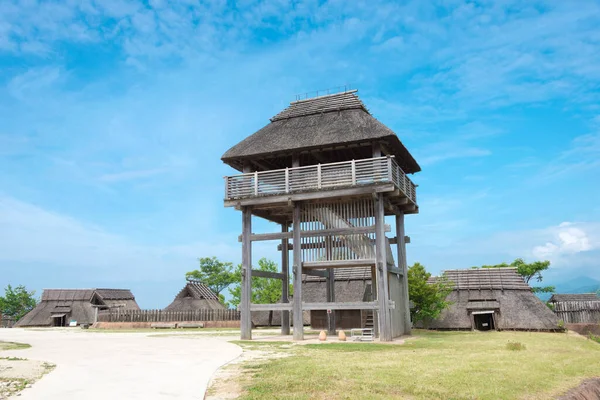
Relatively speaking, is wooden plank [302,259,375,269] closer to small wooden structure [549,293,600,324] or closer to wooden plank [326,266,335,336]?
wooden plank [326,266,335,336]

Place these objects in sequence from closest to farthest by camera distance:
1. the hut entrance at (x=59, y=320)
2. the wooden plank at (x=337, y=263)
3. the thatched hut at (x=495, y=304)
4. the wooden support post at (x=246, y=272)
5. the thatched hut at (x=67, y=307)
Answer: the wooden plank at (x=337, y=263), the wooden support post at (x=246, y=272), the thatched hut at (x=495, y=304), the thatched hut at (x=67, y=307), the hut entrance at (x=59, y=320)

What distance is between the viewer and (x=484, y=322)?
3600 cm

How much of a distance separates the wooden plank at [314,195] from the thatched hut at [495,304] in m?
14.5

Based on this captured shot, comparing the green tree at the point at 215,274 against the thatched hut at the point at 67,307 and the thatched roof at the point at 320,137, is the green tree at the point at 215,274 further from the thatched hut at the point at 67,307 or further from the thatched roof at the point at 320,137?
the thatched roof at the point at 320,137

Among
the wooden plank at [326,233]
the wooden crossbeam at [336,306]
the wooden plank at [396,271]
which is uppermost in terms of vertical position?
the wooden plank at [326,233]

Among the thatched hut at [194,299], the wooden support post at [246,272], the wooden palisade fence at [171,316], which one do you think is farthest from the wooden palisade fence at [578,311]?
the thatched hut at [194,299]

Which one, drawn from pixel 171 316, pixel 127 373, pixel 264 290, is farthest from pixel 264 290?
pixel 127 373

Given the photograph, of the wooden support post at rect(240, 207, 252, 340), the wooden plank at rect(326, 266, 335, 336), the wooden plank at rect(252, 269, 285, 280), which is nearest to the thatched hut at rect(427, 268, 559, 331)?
the wooden plank at rect(326, 266, 335, 336)

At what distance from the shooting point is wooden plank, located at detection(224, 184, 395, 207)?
69.1 feet

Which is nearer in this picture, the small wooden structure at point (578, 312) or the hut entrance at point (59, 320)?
the small wooden structure at point (578, 312)

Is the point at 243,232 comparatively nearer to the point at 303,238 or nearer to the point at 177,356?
the point at 303,238

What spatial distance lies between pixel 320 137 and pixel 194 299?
27664 millimetres

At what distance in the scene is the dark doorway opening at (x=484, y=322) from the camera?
113ft

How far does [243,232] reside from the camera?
23.6 meters
